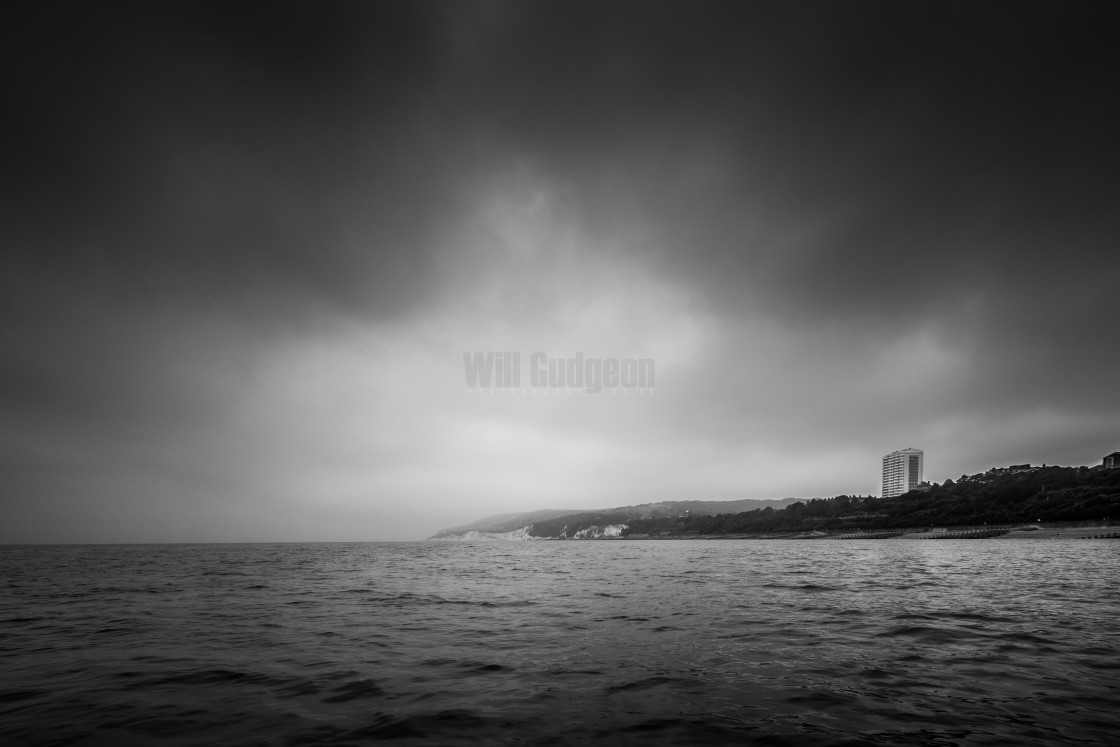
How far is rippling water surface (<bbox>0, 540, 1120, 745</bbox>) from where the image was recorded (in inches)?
329

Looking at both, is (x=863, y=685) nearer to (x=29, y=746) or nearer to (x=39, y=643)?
(x=29, y=746)

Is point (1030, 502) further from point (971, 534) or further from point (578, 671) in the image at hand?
point (578, 671)

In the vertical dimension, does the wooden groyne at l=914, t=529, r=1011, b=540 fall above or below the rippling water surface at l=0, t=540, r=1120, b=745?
below

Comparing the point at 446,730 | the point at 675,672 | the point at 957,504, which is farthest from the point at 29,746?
the point at 957,504

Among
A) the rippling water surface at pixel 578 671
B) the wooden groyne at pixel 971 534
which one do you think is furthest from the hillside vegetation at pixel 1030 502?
the rippling water surface at pixel 578 671

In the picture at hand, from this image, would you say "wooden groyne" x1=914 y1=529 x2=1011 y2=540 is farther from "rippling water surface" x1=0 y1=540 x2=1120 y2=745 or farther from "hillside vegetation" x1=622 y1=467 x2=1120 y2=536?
"rippling water surface" x1=0 y1=540 x2=1120 y2=745

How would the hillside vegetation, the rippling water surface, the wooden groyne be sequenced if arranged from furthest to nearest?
1. the hillside vegetation
2. the wooden groyne
3. the rippling water surface

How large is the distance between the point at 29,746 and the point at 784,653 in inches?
601

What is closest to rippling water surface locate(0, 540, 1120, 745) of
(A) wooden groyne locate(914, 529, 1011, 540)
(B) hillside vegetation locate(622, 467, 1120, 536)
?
(A) wooden groyne locate(914, 529, 1011, 540)

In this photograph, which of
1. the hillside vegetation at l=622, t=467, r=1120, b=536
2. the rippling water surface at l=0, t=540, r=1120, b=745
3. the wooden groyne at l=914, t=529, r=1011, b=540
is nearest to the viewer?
the rippling water surface at l=0, t=540, r=1120, b=745

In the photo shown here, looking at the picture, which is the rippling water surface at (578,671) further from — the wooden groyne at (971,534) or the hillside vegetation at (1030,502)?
the hillside vegetation at (1030,502)

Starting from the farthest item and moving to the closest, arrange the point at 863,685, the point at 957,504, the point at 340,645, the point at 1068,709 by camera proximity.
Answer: the point at 957,504 < the point at 340,645 < the point at 863,685 < the point at 1068,709

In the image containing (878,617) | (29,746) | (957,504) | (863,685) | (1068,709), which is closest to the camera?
(29,746)

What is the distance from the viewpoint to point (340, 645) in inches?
605
